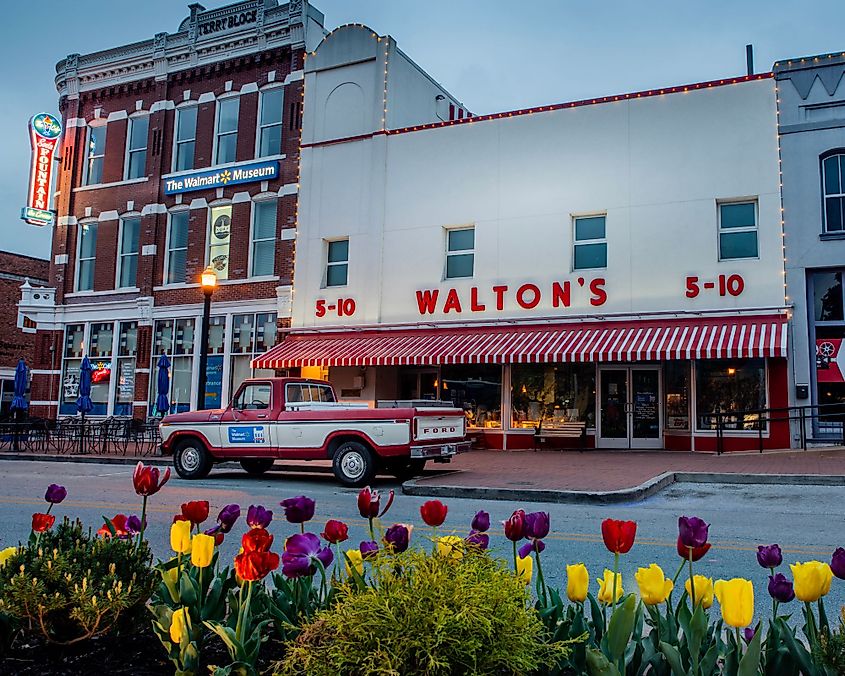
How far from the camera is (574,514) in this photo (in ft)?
35.6

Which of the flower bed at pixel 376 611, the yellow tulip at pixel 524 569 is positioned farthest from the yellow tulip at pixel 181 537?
the yellow tulip at pixel 524 569

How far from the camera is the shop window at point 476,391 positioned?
893 inches

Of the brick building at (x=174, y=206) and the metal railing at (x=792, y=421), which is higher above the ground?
the brick building at (x=174, y=206)

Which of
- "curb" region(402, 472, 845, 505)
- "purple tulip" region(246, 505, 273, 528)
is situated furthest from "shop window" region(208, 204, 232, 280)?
"purple tulip" region(246, 505, 273, 528)

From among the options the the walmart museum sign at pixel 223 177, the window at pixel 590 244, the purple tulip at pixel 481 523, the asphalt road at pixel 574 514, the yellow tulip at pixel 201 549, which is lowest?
the asphalt road at pixel 574 514

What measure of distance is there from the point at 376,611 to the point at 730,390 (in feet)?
62.5

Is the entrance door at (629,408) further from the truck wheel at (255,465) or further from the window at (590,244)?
the truck wheel at (255,465)

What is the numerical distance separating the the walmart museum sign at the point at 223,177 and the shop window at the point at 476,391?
28.8 ft

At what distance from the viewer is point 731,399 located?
19.8 m

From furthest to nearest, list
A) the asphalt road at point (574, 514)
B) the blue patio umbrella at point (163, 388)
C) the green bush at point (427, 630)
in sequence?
the blue patio umbrella at point (163, 388) → the asphalt road at point (574, 514) → the green bush at point (427, 630)

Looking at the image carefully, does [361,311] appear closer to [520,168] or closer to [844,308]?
[520,168]

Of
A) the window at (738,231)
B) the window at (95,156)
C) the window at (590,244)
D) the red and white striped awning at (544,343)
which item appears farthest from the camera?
the window at (95,156)

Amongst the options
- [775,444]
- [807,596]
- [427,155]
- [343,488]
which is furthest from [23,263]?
[807,596]

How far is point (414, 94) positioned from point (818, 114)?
12.1 metres
